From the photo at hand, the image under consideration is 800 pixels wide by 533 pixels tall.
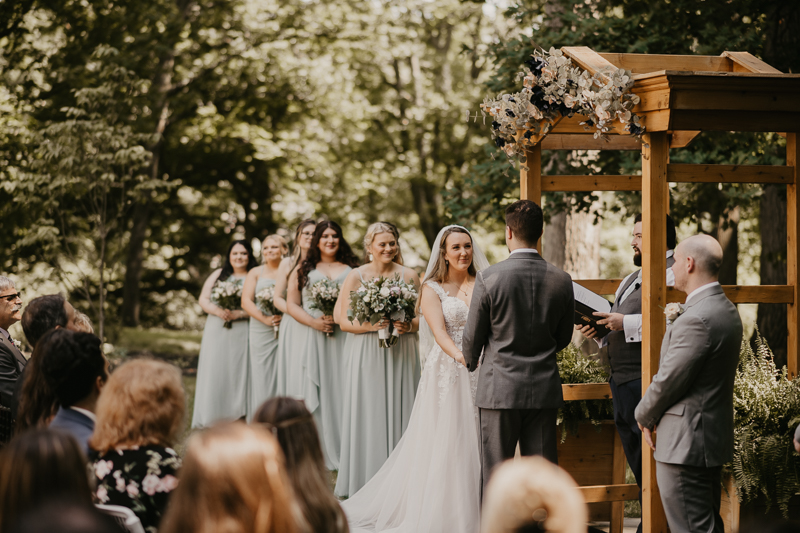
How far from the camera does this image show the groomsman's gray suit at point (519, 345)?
4.53m

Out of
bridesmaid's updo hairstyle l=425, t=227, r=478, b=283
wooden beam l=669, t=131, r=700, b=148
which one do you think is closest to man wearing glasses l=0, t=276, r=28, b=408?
bridesmaid's updo hairstyle l=425, t=227, r=478, b=283

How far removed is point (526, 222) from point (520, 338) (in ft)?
2.34

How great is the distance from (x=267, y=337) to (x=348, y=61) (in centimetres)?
1216

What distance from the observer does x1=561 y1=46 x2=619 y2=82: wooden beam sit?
456 centimetres

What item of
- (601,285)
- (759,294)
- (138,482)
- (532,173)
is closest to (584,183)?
(532,173)

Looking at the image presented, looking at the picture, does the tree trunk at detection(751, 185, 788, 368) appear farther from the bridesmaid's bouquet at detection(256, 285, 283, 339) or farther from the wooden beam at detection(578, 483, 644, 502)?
the bridesmaid's bouquet at detection(256, 285, 283, 339)

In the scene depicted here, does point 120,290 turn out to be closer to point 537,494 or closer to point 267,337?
point 267,337

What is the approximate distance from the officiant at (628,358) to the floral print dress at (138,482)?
121 inches

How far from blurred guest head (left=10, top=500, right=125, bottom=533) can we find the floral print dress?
736mm

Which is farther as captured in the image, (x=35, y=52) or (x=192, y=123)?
(x=192, y=123)

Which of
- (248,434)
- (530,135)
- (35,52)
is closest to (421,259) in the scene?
(35,52)

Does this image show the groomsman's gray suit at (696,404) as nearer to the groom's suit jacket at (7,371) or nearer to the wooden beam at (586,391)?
the wooden beam at (586,391)

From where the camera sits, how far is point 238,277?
30.0 feet

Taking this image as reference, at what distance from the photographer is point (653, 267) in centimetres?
450
